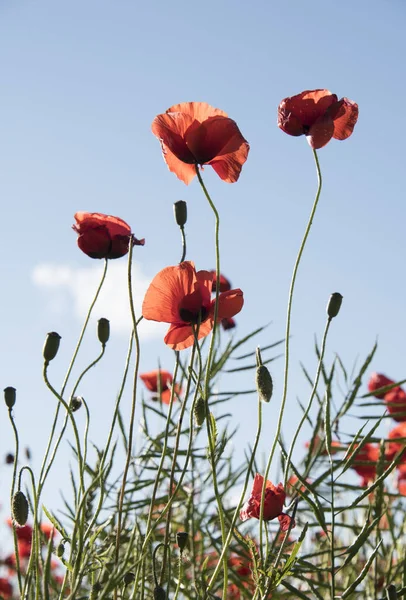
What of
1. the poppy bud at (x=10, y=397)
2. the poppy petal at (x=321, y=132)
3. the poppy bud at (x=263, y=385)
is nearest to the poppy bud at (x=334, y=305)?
the poppy bud at (x=263, y=385)

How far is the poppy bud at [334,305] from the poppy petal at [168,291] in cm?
21

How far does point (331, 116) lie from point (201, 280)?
335 millimetres

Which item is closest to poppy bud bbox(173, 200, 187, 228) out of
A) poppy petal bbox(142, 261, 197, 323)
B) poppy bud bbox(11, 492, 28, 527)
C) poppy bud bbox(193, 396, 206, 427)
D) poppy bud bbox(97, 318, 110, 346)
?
poppy petal bbox(142, 261, 197, 323)

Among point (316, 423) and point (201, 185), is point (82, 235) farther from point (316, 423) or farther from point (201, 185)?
point (316, 423)

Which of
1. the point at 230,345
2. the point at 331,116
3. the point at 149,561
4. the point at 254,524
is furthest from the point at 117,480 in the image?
the point at 331,116

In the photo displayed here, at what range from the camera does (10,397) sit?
1.04 meters

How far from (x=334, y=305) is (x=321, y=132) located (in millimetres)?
313

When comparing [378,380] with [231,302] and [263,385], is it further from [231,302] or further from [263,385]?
[263,385]

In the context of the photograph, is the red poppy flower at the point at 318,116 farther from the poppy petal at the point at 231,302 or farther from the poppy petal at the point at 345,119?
the poppy petal at the point at 231,302

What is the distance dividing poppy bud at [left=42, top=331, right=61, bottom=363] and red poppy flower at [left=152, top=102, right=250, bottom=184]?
1.23ft

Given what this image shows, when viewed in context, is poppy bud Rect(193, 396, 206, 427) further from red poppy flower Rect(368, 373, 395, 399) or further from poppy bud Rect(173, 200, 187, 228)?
red poppy flower Rect(368, 373, 395, 399)

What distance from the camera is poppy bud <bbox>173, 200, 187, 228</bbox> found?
115 centimetres

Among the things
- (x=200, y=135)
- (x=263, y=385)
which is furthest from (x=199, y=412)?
(x=200, y=135)

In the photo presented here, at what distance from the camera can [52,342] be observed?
102cm
